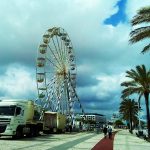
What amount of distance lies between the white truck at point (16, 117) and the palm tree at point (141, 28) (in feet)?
41.0

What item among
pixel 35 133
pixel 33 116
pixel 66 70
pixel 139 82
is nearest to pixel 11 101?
pixel 33 116

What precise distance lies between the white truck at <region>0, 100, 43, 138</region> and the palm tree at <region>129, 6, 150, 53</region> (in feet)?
41.0

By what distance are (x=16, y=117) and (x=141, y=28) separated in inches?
525

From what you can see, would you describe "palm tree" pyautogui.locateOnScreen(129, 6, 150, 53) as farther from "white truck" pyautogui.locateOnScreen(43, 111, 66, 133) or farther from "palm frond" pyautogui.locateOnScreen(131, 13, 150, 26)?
"white truck" pyautogui.locateOnScreen(43, 111, 66, 133)

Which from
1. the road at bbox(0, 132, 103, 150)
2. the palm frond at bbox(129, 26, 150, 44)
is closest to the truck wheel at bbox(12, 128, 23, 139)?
the road at bbox(0, 132, 103, 150)

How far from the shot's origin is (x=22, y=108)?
37438 millimetres

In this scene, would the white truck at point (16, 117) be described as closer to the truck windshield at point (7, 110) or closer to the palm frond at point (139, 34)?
the truck windshield at point (7, 110)

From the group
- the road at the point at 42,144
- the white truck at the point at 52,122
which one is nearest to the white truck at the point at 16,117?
the road at the point at 42,144

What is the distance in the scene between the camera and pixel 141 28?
29031 mm

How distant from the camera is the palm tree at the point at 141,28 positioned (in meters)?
27.8

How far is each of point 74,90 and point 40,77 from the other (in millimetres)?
10261

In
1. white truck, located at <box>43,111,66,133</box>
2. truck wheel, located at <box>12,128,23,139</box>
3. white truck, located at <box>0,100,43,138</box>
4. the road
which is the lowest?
the road

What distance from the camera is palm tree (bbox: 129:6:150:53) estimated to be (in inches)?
1093

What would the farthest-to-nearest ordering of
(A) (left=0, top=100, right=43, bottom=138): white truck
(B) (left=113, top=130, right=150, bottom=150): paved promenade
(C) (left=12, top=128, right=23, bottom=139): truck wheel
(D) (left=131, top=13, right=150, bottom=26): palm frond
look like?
(C) (left=12, top=128, right=23, bottom=139): truck wheel
(A) (left=0, top=100, right=43, bottom=138): white truck
(B) (left=113, top=130, right=150, bottom=150): paved promenade
(D) (left=131, top=13, right=150, bottom=26): palm frond
